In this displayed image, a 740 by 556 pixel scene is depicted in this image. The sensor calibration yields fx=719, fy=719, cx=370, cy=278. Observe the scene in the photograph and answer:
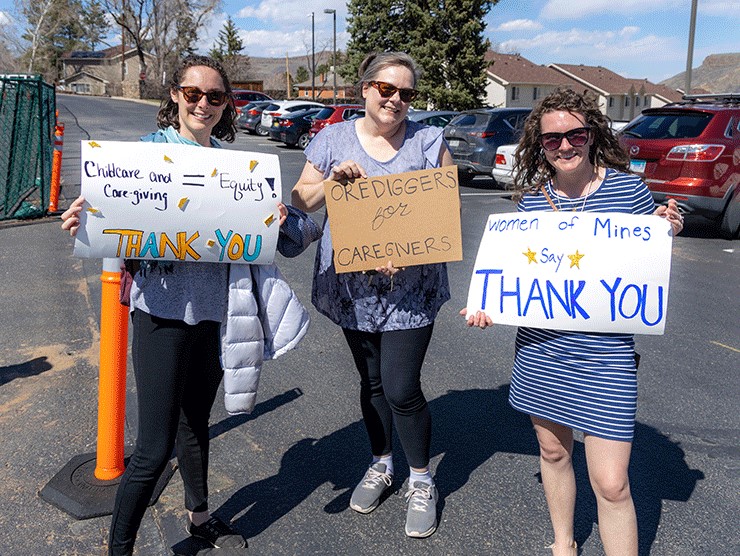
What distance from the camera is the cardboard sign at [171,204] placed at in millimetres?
2447

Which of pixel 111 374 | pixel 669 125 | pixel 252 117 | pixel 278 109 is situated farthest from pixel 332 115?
pixel 111 374

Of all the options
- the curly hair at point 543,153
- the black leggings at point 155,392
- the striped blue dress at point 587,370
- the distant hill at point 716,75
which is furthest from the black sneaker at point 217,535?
the distant hill at point 716,75

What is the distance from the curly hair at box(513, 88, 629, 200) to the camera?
2572 millimetres

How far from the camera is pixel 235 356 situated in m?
2.60

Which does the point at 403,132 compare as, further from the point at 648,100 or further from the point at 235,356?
the point at 648,100

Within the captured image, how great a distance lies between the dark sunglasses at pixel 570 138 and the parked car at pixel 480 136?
464 inches

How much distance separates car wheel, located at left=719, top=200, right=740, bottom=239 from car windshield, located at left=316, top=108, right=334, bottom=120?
52.3 feet

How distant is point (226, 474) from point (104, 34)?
11186cm

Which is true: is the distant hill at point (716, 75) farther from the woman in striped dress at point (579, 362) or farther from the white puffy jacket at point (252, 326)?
the white puffy jacket at point (252, 326)

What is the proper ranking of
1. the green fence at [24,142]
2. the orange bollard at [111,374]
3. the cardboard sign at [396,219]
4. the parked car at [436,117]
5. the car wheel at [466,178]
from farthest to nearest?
the parked car at [436,117] → the car wheel at [466,178] → the green fence at [24,142] → the orange bollard at [111,374] → the cardboard sign at [396,219]

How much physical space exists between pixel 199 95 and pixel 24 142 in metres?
8.98

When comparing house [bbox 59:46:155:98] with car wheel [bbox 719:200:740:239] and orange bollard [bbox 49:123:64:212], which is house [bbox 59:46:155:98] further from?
car wheel [bbox 719:200:740:239]

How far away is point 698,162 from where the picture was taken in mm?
9375

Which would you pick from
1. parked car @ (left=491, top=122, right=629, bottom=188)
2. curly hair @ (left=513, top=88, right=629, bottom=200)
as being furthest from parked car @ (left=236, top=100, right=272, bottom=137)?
curly hair @ (left=513, top=88, right=629, bottom=200)
